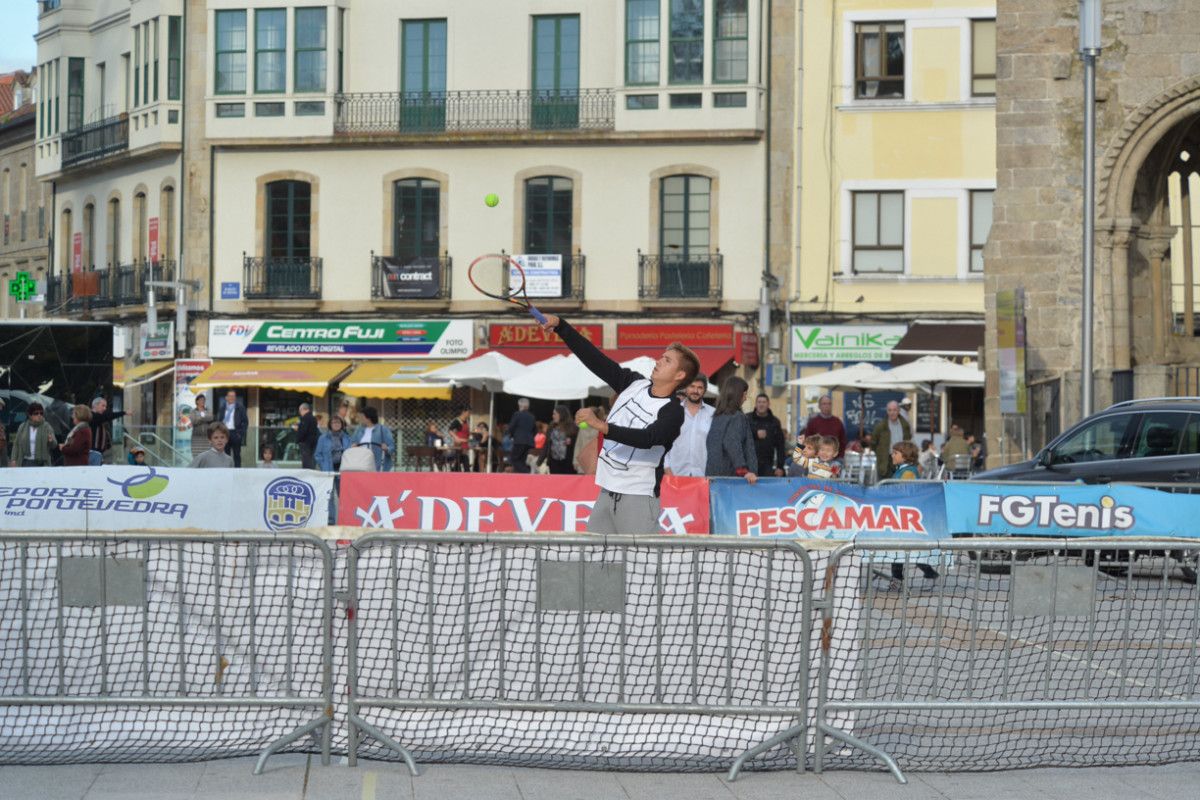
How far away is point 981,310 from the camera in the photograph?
124 feet

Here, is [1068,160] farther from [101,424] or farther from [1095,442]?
[101,424]

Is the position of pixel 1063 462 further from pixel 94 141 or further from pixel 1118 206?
pixel 94 141

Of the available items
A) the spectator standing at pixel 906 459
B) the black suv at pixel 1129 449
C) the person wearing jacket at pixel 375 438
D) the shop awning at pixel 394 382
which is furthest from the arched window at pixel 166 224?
the black suv at pixel 1129 449

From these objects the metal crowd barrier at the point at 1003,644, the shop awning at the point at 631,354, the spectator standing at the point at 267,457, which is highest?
the shop awning at the point at 631,354

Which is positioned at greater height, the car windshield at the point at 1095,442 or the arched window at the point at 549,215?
the arched window at the point at 549,215

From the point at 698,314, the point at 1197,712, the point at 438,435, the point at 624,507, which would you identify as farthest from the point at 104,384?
the point at 1197,712

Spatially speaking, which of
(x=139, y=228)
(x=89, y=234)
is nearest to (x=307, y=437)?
(x=139, y=228)

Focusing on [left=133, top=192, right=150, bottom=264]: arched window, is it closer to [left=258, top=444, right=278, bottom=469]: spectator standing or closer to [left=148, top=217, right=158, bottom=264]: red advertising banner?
[left=148, top=217, right=158, bottom=264]: red advertising banner

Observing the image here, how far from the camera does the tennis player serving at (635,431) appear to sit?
930 cm

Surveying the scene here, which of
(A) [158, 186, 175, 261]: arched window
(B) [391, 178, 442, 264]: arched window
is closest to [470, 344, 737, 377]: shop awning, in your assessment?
(B) [391, 178, 442, 264]: arched window

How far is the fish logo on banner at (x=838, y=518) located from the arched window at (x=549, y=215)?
2537 centimetres

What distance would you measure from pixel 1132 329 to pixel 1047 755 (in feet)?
55.0

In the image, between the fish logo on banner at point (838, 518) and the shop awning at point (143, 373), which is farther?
the shop awning at point (143, 373)

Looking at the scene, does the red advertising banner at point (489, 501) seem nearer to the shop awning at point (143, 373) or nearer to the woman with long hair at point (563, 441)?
the woman with long hair at point (563, 441)
